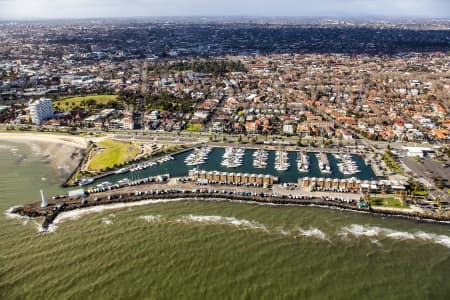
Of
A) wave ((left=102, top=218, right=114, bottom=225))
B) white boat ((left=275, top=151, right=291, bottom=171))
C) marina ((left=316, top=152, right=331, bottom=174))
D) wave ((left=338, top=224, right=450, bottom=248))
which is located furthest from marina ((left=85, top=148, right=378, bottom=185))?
wave ((left=338, top=224, right=450, bottom=248))

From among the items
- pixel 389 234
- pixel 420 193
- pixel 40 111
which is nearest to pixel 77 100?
pixel 40 111

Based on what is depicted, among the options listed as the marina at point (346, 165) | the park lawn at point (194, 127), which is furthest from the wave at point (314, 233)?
the park lawn at point (194, 127)

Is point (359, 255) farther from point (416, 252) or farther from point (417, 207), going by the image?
point (417, 207)

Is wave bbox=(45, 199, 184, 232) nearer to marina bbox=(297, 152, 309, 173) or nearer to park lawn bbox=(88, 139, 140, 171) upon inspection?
park lawn bbox=(88, 139, 140, 171)

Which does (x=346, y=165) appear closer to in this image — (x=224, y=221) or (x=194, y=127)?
(x=224, y=221)

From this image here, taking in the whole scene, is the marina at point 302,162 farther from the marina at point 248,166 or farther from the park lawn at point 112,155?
the park lawn at point 112,155
